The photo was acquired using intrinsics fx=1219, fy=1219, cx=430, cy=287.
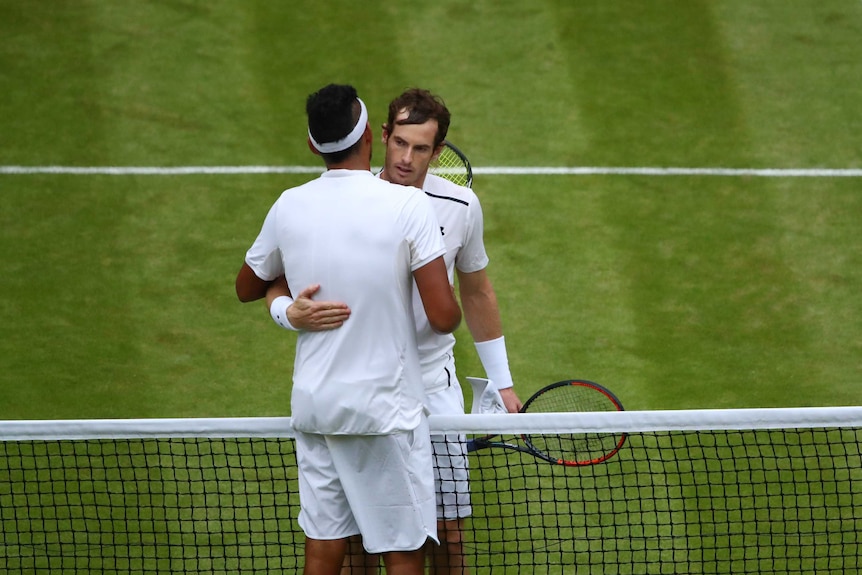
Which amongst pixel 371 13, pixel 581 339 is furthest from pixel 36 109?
pixel 581 339

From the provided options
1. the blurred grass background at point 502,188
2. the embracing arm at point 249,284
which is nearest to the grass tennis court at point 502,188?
the blurred grass background at point 502,188

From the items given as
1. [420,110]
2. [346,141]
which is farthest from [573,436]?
[346,141]

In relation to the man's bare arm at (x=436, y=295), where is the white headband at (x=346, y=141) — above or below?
above

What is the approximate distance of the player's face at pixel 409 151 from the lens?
5285 mm

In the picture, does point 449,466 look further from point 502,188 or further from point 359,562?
point 502,188

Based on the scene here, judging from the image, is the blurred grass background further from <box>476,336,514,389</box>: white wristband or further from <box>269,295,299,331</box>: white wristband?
<box>269,295,299,331</box>: white wristband

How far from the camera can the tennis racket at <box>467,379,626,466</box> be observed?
5859 mm

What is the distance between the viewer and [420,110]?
5.32 metres

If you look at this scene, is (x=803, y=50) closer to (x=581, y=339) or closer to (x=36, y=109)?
(x=581, y=339)

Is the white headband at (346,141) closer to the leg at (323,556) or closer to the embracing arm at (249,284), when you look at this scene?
the embracing arm at (249,284)

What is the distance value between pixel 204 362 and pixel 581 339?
2.55 meters

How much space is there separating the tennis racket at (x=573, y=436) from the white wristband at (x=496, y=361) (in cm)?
17

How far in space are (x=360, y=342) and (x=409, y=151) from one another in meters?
1.12

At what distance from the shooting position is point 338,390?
4500 millimetres
